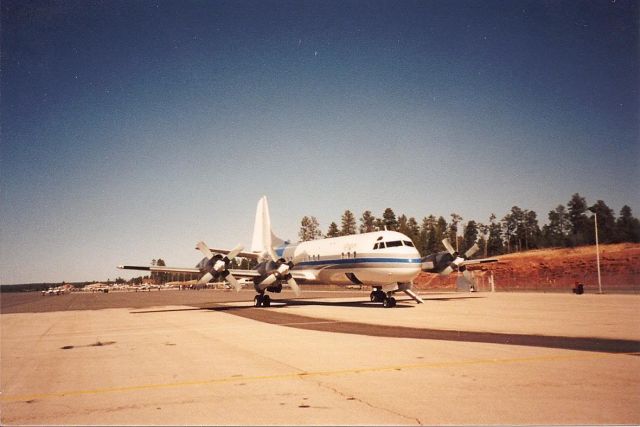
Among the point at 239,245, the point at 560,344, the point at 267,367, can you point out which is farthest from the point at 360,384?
the point at 239,245

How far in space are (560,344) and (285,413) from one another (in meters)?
8.98

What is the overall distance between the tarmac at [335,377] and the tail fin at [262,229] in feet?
81.2

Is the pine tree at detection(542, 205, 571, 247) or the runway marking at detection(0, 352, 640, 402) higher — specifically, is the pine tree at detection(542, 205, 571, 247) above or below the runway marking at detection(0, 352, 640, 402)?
above

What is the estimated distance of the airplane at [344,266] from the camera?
26625 mm

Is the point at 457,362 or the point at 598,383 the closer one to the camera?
the point at 598,383

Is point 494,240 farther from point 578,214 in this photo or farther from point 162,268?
point 162,268

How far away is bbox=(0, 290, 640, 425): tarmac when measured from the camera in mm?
6152

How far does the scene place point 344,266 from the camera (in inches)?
1167

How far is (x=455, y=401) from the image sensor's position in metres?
6.62

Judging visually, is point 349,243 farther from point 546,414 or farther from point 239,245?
point 546,414

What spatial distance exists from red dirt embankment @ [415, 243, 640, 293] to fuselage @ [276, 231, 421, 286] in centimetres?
3791

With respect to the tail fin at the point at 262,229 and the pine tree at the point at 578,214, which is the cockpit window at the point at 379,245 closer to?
the tail fin at the point at 262,229

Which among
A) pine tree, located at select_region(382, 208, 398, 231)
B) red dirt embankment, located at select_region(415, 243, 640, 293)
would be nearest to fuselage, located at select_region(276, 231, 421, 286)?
red dirt embankment, located at select_region(415, 243, 640, 293)

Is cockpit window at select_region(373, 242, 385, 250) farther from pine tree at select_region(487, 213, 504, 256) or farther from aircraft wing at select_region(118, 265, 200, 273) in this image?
pine tree at select_region(487, 213, 504, 256)
